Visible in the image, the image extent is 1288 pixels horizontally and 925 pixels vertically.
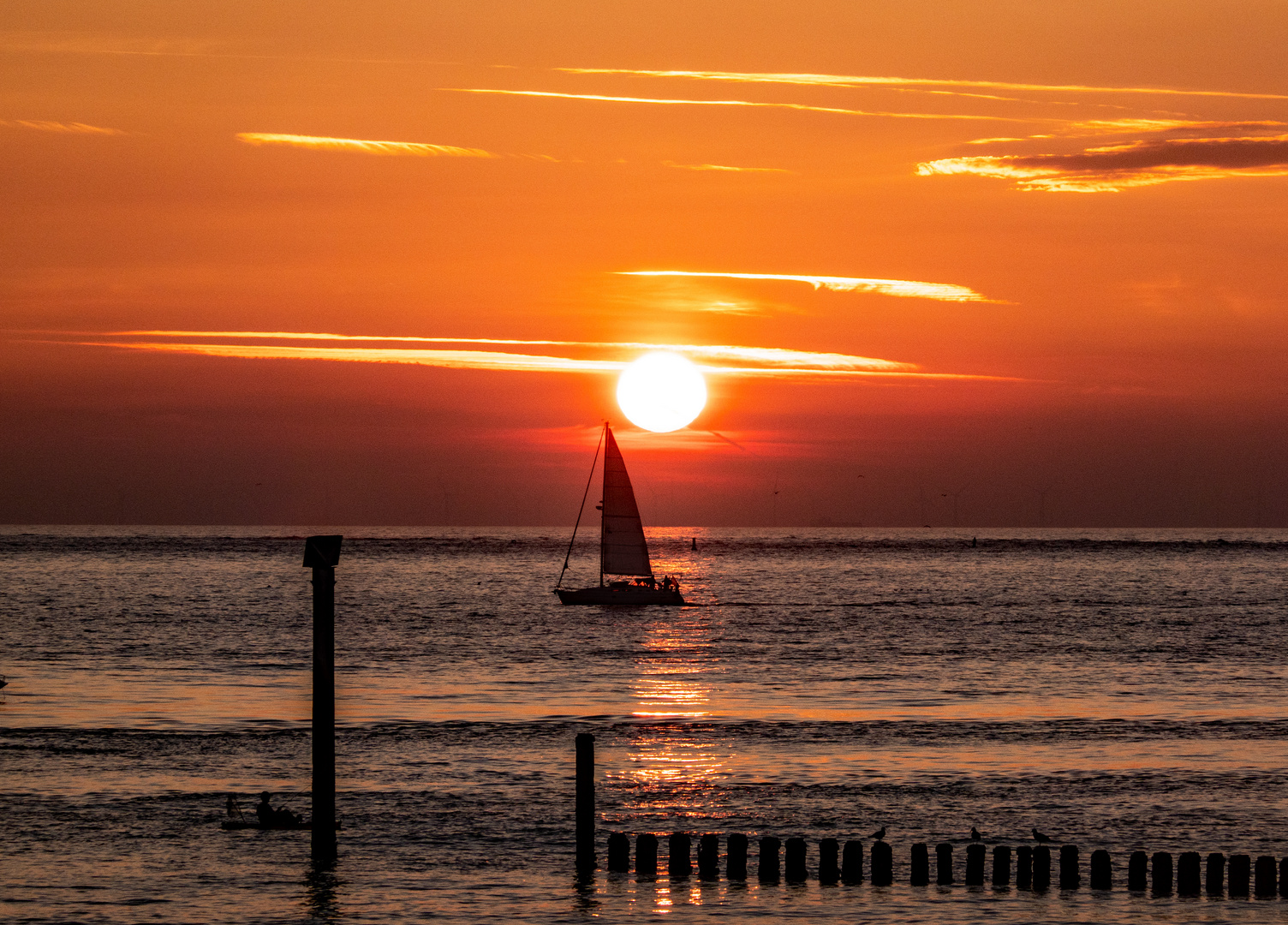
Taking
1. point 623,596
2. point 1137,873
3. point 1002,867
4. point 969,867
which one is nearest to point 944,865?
point 969,867

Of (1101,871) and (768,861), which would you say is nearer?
(1101,871)

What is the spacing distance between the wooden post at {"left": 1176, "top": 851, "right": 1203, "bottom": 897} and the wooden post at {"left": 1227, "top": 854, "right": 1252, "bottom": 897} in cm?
53

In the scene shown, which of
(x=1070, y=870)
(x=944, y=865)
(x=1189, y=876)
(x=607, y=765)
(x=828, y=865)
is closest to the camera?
(x=1189, y=876)

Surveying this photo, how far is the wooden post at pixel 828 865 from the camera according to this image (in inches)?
1042

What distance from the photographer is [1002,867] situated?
26.6m

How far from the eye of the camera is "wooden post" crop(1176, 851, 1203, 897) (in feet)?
83.8

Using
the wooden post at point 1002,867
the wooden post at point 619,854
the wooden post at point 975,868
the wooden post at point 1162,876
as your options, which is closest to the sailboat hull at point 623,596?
the wooden post at point 619,854

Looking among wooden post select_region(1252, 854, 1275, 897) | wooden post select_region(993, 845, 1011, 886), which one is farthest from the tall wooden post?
wooden post select_region(1252, 854, 1275, 897)

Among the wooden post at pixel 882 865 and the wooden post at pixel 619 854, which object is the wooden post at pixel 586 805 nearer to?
the wooden post at pixel 619 854

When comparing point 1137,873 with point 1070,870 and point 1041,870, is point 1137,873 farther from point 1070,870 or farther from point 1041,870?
point 1041,870

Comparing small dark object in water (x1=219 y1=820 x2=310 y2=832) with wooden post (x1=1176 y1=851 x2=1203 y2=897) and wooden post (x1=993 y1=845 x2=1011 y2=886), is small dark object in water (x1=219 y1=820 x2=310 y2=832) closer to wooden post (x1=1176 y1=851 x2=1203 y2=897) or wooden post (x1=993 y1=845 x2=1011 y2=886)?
wooden post (x1=993 y1=845 x2=1011 y2=886)

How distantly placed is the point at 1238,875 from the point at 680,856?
31.3ft

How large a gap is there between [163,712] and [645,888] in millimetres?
32663

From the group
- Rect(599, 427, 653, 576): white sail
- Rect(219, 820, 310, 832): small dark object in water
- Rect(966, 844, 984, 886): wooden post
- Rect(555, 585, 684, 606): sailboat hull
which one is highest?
Rect(599, 427, 653, 576): white sail
